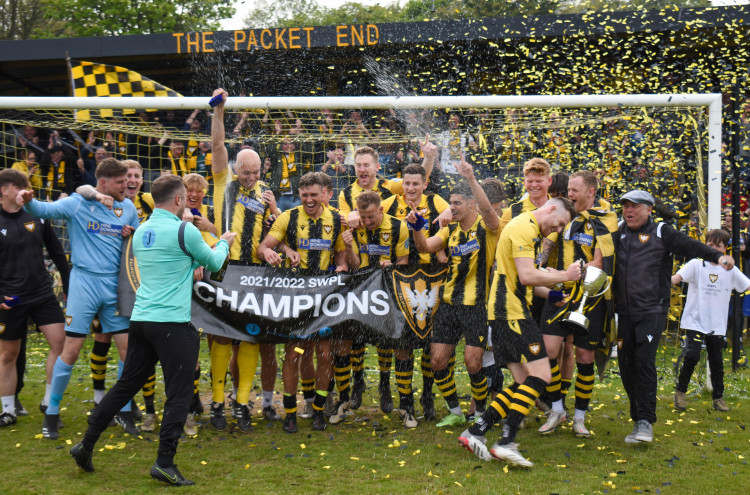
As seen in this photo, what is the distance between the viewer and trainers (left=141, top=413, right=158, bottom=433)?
567 centimetres

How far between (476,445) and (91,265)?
326 centimetres

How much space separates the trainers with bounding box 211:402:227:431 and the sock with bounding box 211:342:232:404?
0.04 metres

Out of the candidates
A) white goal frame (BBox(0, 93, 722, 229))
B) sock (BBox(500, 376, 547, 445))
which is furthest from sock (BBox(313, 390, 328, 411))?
white goal frame (BBox(0, 93, 722, 229))

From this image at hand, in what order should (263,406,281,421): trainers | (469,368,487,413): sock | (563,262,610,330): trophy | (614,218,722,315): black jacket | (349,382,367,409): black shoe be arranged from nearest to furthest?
(563,262,610,330): trophy < (614,218,722,315): black jacket < (469,368,487,413): sock < (263,406,281,421): trainers < (349,382,367,409): black shoe

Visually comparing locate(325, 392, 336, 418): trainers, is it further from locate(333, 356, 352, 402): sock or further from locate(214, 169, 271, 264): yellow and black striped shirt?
locate(214, 169, 271, 264): yellow and black striped shirt

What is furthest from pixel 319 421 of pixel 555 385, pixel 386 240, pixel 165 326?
pixel 555 385

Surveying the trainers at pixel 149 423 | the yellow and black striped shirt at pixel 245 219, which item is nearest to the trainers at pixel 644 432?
the yellow and black striped shirt at pixel 245 219

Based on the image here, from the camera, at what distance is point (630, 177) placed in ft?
31.0

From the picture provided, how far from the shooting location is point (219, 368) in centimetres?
580

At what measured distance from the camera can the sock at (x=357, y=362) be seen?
20.9ft

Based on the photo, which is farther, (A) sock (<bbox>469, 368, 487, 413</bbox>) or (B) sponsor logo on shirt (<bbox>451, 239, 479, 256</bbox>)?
(A) sock (<bbox>469, 368, 487, 413</bbox>)

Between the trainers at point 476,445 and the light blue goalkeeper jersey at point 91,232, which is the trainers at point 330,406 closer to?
the trainers at point 476,445

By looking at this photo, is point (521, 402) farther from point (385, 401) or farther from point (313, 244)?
point (313, 244)

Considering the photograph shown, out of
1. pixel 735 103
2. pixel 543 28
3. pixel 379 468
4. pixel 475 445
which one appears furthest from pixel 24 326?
pixel 543 28
